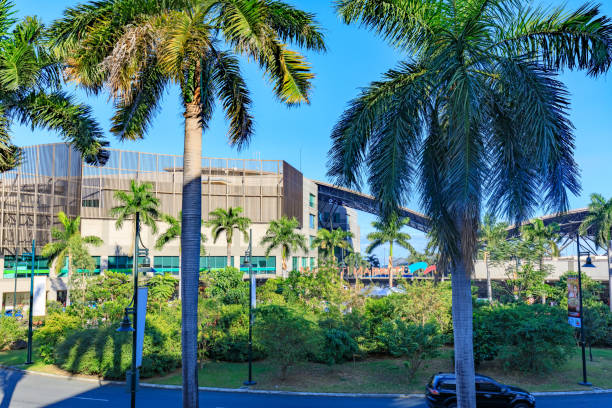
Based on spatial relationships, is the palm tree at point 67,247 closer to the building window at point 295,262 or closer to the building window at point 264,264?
the building window at point 264,264

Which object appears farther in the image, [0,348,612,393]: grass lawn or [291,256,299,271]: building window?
[291,256,299,271]: building window

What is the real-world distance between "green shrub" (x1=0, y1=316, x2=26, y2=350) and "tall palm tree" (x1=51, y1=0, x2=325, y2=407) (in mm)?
27006

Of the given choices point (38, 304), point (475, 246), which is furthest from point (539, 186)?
point (38, 304)

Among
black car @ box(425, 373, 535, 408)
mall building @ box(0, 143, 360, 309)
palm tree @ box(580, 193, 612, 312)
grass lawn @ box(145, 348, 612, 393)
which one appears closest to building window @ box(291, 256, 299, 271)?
mall building @ box(0, 143, 360, 309)

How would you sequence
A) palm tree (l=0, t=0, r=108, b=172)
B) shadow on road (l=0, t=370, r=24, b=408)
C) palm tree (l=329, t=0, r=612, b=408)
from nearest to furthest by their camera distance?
palm tree (l=329, t=0, r=612, b=408)
palm tree (l=0, t=0, r=108, b=172)
shadow on road (l=0, t=370, r=24, b=408)

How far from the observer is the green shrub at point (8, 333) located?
32.1 metres

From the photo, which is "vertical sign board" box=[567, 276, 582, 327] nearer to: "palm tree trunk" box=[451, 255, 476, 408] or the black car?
the black car

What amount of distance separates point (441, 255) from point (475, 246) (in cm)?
79

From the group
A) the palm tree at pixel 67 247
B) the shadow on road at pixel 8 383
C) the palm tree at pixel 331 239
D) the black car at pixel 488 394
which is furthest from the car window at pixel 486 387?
the palm tree at pixel 331 239

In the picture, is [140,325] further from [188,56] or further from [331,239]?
[331,239]

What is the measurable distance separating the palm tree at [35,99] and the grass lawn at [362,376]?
45.9 ft

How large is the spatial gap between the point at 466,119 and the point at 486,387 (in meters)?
12.5

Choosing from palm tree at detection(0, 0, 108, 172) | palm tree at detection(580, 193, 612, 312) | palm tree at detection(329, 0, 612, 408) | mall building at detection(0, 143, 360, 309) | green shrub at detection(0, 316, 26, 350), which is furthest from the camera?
mall building at detection(0, 143, 360, 309)

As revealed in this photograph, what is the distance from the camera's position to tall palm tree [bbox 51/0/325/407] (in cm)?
1057
